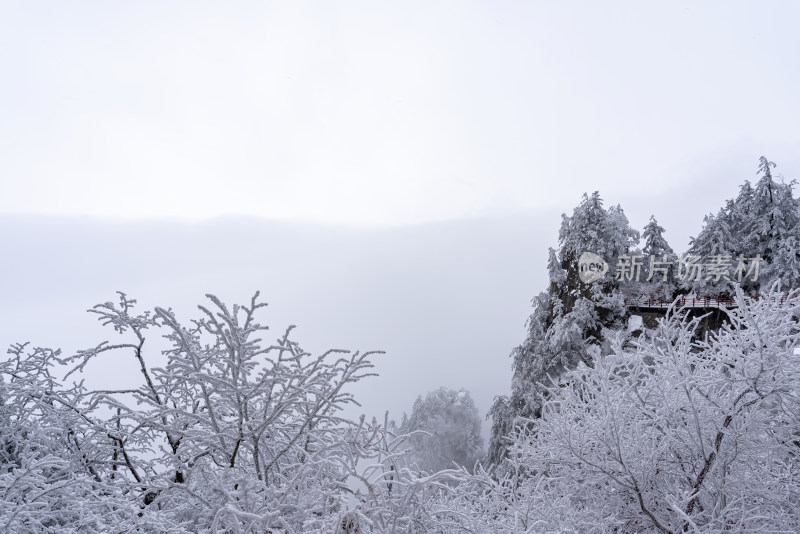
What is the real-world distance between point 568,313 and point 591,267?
2.28m

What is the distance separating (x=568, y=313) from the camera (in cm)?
1936

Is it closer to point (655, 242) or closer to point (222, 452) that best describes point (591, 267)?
point (655, 242)

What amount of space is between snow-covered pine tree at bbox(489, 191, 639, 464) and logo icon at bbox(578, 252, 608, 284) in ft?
0.62

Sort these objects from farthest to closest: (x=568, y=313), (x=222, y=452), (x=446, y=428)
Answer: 1. (x=446, y=428)
2. (x=568, y=313)
3. (x=222, y=452)

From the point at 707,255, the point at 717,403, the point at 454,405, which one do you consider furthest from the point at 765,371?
the point at 454,405

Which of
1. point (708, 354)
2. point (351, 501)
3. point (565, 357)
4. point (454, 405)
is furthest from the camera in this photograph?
point (454, 405)

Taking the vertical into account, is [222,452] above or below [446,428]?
above

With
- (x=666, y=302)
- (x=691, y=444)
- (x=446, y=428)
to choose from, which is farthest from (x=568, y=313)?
(x=691, y=444)

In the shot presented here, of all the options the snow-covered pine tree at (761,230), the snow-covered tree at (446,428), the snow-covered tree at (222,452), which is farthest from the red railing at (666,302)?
the snow-covered tree at (222,452)

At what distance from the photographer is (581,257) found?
20062mm

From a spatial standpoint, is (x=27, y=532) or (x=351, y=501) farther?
(x=351, y=501)

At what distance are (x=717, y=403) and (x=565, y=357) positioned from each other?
1459cm

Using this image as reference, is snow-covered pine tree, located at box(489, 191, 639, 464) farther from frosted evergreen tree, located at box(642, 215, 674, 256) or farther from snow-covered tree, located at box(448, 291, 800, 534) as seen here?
snow-covered tree, located at box(448, 291, 800, 534)

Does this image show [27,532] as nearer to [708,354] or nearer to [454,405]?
[708,354]
